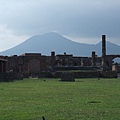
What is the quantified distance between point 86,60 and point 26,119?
208 feet

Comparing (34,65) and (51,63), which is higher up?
(51,63)

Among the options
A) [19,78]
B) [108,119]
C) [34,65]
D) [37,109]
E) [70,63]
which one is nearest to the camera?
[108,119]

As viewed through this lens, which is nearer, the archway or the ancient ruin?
the ancient ruin

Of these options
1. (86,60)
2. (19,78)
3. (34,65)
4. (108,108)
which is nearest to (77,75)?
(19,78)

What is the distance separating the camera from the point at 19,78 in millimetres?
44500

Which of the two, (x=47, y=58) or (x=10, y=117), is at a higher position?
(x=47, y=58)

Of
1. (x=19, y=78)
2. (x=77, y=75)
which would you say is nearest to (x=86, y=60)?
(x=77, y=75)

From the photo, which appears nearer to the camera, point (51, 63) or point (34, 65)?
point (34, 65)

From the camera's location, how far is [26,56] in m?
67.6

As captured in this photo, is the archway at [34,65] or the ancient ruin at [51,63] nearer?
the ancient ruin at [51,63]

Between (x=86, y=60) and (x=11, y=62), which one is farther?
(x=86, y=60)

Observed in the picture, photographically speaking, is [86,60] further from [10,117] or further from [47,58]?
[10,117]

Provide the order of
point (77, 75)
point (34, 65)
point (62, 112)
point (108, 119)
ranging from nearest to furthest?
point (108, 119)
point (62, 112)
point (77, 75)
point (34, 65)

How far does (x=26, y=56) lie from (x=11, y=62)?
349cm
